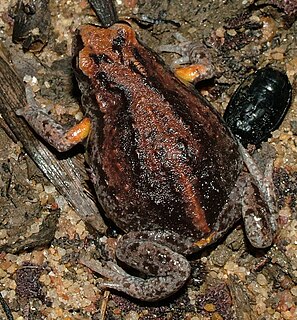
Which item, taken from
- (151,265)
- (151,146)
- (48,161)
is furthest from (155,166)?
(48,161)

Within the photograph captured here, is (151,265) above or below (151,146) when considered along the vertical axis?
below

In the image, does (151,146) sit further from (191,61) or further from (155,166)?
(191,61)

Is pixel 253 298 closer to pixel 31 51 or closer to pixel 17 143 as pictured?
pixel 17 143

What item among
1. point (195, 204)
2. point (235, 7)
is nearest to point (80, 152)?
point (195, 204)

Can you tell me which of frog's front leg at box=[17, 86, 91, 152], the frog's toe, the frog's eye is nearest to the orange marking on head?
the frog's eye

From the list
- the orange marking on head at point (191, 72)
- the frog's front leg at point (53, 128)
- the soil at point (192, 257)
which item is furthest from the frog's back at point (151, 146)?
the soil at point (192, 257)

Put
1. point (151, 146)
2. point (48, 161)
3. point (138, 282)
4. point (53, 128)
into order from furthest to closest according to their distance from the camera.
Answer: point (48, 161) → point (53, 128) → point (138, 282) → point (151, 146)

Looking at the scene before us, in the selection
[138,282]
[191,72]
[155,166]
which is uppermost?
[191,72]
